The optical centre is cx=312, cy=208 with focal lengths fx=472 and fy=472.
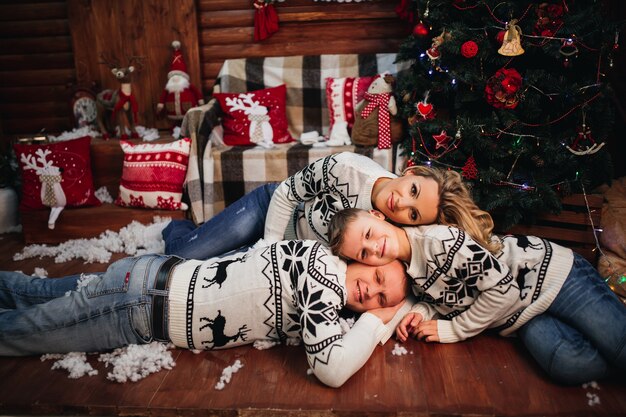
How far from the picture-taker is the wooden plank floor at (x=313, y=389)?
4.90ft

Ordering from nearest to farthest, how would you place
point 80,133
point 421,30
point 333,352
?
point 333,352
point 421,30
point 80,133

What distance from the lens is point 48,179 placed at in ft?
9.96

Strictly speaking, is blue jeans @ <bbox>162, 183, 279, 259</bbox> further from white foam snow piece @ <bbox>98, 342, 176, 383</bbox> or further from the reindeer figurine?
the reindeer figurine

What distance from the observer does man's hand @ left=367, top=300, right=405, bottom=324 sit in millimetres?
1745

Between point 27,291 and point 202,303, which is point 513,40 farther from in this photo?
point 27,291

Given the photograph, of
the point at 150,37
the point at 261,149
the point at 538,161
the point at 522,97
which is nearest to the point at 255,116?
the point at 261,149

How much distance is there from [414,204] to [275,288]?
587 mm

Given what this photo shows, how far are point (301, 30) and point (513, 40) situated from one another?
74.3 inches

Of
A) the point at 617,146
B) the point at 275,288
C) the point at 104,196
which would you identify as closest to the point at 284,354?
the point at 275,288

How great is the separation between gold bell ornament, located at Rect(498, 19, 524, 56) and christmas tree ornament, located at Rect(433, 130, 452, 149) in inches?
19.6

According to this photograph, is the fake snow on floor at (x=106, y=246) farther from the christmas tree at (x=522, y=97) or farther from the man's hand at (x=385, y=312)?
the christmas tree at (x=522, y=97)

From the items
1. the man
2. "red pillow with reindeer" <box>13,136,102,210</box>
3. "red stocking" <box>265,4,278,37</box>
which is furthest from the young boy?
"red stocking" <box>265,4,278,37</box>

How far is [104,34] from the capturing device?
380 cm

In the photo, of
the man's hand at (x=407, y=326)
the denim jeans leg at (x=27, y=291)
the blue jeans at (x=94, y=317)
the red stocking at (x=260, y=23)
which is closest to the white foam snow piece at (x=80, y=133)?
the red stocking at (x=260, y=23)
